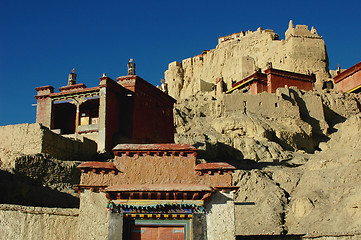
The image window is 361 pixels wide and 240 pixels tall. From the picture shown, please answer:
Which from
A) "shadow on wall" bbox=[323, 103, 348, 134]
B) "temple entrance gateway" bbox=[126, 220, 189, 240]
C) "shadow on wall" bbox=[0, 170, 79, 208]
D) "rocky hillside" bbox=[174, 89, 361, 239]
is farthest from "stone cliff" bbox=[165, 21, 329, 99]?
"temple entrance gateway" bbox=[126, 220, 189, 240]

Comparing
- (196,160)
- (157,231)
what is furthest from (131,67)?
(157,231)

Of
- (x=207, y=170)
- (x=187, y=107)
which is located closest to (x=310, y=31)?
(x=187, y=107)

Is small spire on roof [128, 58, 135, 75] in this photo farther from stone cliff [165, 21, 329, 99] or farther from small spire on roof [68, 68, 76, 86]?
stone cliff [165, 21, 329, 99]

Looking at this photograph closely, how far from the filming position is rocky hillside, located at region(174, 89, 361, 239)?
1612cm

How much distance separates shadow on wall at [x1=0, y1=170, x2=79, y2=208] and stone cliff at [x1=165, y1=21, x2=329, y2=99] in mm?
32811

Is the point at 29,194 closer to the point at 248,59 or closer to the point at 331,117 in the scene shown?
the point at 331,117

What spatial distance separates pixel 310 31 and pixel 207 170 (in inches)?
1731

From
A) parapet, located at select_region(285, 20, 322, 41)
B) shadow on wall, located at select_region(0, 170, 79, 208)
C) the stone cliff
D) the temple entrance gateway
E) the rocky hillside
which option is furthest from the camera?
parapet, located at select_region(285, 20, 322, 41)

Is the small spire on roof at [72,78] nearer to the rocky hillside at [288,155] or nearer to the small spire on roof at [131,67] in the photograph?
the small spire on roof at [131,67]

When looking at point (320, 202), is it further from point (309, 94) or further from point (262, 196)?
point (309, 94)

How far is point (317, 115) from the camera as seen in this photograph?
33.9 m

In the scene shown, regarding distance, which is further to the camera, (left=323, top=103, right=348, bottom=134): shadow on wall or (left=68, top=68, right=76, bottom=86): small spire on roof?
(left=323, top=103, right=348, bottom=134): shadow on wall

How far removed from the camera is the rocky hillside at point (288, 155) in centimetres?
1612

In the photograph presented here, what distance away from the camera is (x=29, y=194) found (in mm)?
13203
